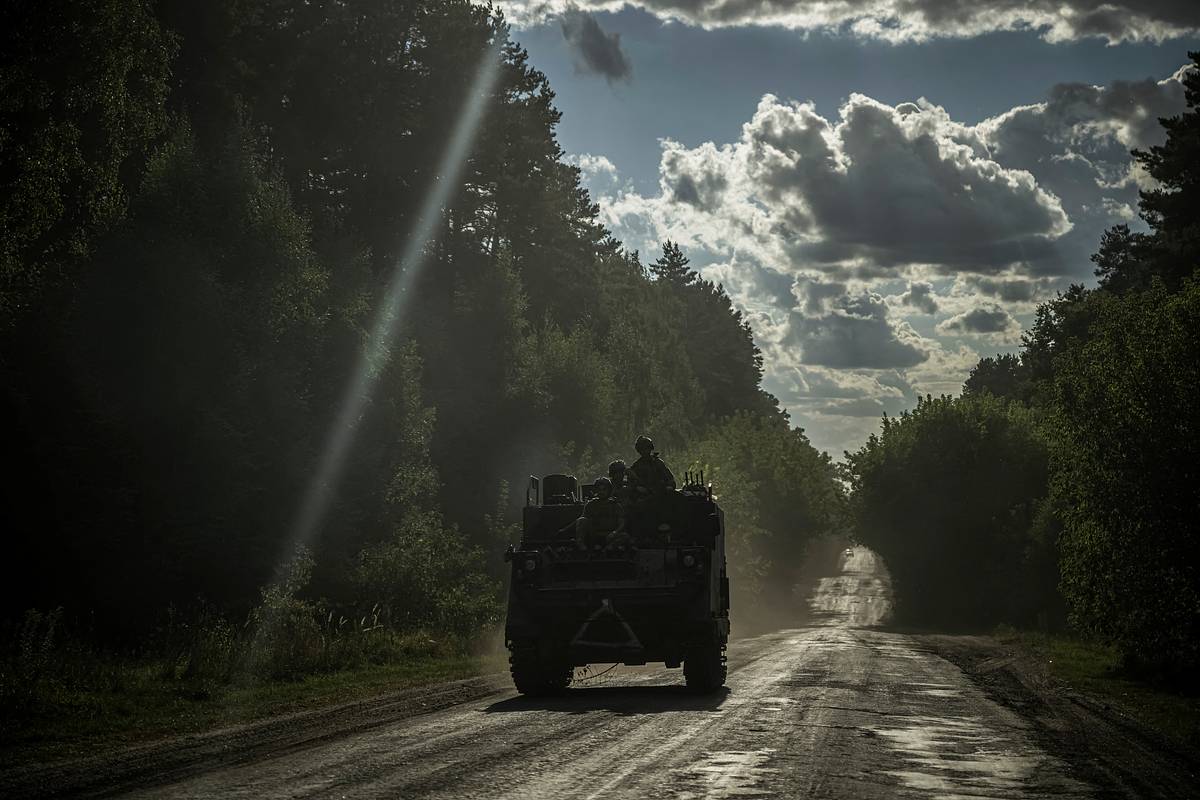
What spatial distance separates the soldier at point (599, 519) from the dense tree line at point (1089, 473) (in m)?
11.5

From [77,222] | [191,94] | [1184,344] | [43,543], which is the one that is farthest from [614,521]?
[191,94]

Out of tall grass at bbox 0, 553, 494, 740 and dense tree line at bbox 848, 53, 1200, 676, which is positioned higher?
dense tree line at bbox 848, 53, 1200, 676

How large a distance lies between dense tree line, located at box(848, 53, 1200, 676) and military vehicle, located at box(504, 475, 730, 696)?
10549 millimetres

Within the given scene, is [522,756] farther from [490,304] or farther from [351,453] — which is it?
[490,304]

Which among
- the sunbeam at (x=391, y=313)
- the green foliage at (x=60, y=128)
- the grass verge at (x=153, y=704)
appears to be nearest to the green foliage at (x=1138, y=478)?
the grass verge at (x=153, y=704)

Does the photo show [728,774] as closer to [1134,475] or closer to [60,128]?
[1134,475]

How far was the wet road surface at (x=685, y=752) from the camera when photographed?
942 centimetres

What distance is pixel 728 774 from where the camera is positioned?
1002cm

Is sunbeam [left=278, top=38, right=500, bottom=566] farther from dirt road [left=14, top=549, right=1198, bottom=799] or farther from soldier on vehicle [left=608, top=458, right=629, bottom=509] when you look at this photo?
dirt road [left=14, top=549, right=1198, bottom=799]

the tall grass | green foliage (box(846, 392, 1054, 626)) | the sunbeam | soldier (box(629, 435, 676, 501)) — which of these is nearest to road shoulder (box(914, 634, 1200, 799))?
soldier (box(629, 435, 676, 501))

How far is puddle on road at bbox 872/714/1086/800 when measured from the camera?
9.56m

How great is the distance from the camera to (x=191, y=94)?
41.2m

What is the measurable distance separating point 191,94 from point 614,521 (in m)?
29.7

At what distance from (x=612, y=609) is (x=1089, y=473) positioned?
1277cm
